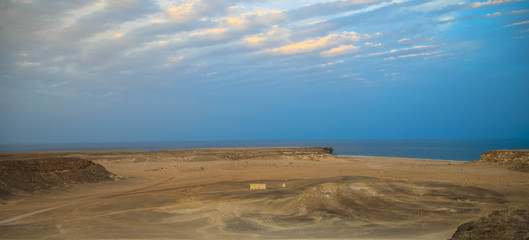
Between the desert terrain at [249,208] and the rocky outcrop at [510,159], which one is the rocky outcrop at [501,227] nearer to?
the desert terrain at [249,208]

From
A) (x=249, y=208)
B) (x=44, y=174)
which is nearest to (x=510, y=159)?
(x=249, y=208)

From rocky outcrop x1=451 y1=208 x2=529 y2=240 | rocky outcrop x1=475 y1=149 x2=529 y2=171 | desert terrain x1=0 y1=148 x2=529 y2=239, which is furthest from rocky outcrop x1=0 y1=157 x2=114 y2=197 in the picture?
rocky outcrop x1=475 y1=149 x2=529 y2=171

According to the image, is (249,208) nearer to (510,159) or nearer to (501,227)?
(501,227)

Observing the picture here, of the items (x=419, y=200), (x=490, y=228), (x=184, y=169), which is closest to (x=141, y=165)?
(x=184, y=169)

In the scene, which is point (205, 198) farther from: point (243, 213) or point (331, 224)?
point (331, 224)

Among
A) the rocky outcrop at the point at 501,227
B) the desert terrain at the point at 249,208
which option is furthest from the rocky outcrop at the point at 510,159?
the rocky outcrop at the point at 501,227

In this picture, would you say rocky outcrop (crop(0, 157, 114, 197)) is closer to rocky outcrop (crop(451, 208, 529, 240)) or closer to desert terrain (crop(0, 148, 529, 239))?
desert terrain (crop(0, 148, 529, 239))
